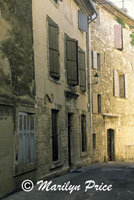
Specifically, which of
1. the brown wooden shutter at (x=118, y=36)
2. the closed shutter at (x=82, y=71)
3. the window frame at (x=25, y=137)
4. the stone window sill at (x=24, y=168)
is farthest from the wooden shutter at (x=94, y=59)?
the stone window sill at (x=24, y=168)

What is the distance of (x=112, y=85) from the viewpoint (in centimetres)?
2088

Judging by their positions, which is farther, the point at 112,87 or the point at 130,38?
the point at 130,38

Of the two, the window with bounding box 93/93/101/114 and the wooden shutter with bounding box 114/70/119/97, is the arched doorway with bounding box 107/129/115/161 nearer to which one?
the window with bounding box 93/93/101/114

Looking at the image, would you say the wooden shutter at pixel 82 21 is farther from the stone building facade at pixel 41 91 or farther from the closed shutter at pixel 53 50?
the closed shutter at pixel 53 50

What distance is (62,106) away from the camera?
530 inches

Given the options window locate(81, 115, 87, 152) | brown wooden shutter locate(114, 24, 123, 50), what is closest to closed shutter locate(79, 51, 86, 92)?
window locate(81, 115, 87, 152)

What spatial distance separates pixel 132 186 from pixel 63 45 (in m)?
6.25

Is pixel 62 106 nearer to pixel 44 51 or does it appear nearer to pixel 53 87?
pixel 53 87

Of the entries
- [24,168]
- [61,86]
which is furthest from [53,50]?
[24,168]

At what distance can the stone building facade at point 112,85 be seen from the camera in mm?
19188

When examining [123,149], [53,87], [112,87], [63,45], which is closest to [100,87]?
[112,87]

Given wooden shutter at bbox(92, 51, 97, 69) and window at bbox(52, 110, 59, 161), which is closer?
window at bbox(52, 110, 59, 161)

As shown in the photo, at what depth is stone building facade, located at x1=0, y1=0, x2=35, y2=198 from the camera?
8.48 metres

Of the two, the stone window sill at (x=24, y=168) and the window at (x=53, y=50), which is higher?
the window at (x=53, y=50)
